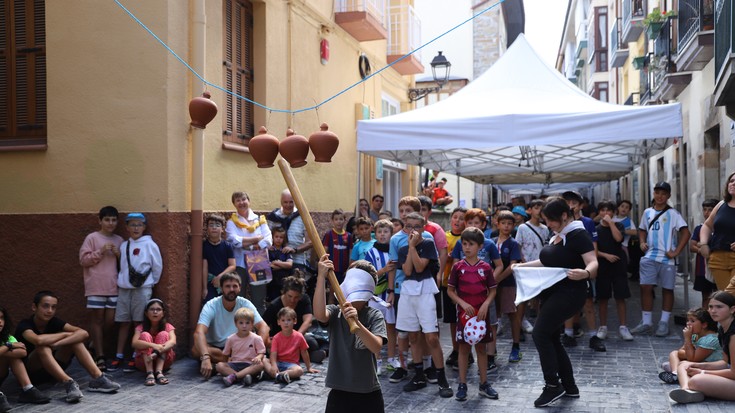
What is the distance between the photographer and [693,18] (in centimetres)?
1150

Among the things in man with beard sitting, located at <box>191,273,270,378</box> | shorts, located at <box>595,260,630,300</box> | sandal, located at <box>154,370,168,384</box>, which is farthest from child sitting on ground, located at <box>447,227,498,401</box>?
sandal, located at <box>154,370,168,384</box>

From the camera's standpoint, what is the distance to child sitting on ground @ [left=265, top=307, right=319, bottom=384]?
264 inches

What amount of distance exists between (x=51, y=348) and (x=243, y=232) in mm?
2365

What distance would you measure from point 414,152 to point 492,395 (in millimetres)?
6211

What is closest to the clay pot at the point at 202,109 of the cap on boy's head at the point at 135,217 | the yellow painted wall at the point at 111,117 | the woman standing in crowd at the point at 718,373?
the yellow painted wall at the point at 111,117

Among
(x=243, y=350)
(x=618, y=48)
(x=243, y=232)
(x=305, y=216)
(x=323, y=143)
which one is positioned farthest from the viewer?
(x=618, y=48)

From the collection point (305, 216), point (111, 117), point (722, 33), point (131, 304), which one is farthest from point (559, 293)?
point (722, 33)

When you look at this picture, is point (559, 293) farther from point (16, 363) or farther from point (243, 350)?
point (16, 363)

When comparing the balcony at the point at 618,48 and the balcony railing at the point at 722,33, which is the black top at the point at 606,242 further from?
the balcony at the point at 618,48

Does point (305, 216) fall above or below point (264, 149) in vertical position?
below

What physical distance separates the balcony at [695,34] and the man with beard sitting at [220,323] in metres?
7.95

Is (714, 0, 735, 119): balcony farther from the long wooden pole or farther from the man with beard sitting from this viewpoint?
the long wooden pole

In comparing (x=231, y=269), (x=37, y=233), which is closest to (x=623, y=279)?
(x=231, y=269)

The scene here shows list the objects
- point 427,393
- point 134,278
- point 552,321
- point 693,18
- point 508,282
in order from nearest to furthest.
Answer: point 552,321
point 427,393
point 134,278
point 508,282
point 693,18
